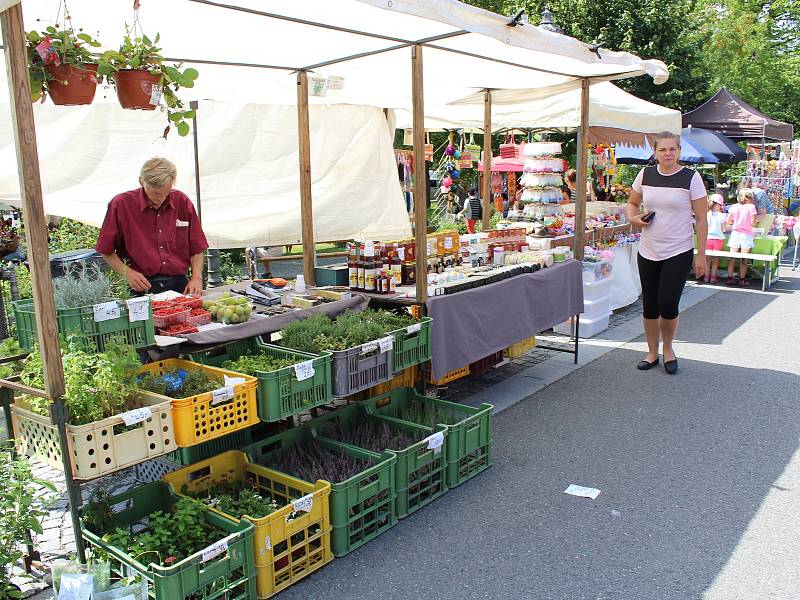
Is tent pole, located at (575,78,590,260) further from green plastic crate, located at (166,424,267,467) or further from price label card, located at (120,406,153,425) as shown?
price label card, located at (120,406,153,425)

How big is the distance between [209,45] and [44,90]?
5.61 ft

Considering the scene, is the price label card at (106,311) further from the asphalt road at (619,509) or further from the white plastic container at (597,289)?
the white plastic container at (597,289)

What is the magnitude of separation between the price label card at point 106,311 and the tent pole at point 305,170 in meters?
2.48

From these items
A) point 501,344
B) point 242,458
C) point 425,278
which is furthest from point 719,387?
point 242,458

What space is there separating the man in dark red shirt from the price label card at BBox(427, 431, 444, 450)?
1867 millimetres

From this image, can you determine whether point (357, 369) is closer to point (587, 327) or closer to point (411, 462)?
point (411, 462)

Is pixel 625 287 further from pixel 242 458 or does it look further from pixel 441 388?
pixel 242 458

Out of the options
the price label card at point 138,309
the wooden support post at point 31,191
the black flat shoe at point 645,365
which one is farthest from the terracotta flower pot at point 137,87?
the black flat shoe at point 645,365

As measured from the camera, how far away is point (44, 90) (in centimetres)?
303

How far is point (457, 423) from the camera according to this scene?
4094 mm

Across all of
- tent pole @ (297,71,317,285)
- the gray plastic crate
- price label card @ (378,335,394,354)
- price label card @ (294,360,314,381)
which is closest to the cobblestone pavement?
price label card @ (294,360,314,381)

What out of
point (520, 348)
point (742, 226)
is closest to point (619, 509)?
point (520, 348)

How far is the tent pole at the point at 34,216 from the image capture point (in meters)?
2.48

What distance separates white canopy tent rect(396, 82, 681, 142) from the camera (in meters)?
7.73
